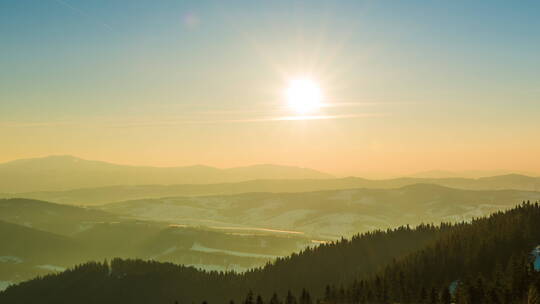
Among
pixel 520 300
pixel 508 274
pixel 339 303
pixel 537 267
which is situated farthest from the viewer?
pixel 339 303

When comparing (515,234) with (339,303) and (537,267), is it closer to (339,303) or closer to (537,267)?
(537,267)

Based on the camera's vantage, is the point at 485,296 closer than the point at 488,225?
Yes

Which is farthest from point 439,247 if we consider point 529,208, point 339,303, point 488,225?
point 339,303

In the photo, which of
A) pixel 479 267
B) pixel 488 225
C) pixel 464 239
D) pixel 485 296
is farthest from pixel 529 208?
pixel 485 296

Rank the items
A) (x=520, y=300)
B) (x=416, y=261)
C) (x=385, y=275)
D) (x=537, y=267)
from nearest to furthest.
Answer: (x=520, y=300), (x=537, y=267), (x=385, y=275), (x=416, y=261)

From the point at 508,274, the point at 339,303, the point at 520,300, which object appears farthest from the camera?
the point at 339,303

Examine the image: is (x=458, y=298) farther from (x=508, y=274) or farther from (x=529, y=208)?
(x=529, y=208)

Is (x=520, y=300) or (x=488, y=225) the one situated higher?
(x=488, y=225)

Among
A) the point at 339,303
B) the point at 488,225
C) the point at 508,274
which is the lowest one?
the point at 339,303

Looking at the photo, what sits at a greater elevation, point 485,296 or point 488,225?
point 488,225
